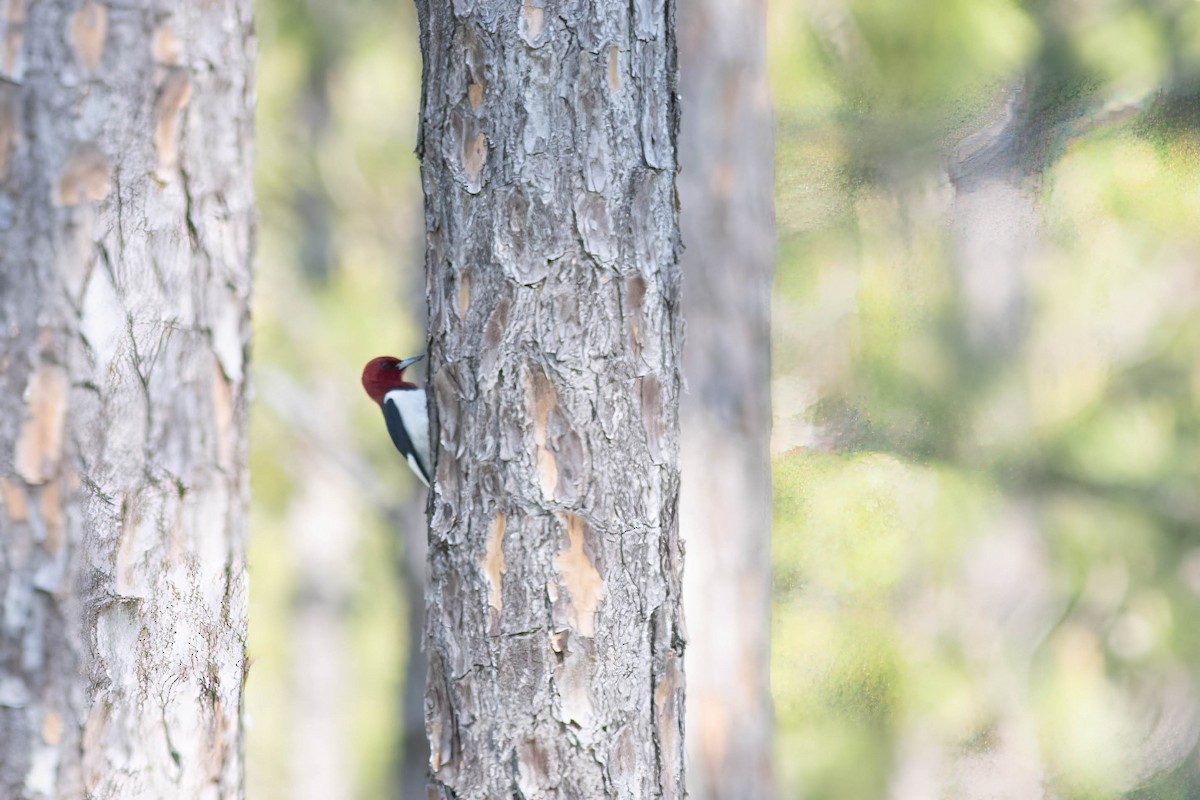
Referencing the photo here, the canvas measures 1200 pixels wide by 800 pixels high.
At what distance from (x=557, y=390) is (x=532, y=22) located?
476mm

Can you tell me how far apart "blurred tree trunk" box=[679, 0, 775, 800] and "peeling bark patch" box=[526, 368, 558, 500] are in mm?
779

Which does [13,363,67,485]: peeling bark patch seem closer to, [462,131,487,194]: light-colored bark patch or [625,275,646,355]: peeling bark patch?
[462,131,487,194]: light-colored bark patch

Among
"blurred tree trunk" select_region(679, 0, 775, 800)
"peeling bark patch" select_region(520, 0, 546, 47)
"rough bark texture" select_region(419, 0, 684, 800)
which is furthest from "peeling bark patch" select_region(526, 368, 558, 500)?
"blurred tree trunk" select_region(679, 0, 775, 800)

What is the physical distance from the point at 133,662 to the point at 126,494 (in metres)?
0.19

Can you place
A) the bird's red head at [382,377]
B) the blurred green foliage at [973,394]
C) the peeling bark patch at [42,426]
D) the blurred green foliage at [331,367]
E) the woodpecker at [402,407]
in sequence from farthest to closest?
the blurred green foliage at [331,367] → the blurred green foliage at [973,394] → the bird's red head at [382,377] → the woodpecker at [402,407] → the peeling bark patch at [42,426]

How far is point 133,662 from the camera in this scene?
114 cm

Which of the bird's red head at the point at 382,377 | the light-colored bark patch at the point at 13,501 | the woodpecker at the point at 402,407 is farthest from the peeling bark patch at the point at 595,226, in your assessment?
the bird's red head at the point at 382,377

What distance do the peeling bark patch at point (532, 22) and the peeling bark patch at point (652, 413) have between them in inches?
18.1

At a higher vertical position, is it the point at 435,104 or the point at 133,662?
the point at 435,104

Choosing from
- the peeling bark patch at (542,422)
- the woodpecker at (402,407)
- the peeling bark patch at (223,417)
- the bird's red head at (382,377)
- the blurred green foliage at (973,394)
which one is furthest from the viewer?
the blurred green foliage at (973,394)

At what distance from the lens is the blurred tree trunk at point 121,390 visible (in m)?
1.07

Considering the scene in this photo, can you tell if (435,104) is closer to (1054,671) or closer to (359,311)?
(359,311)

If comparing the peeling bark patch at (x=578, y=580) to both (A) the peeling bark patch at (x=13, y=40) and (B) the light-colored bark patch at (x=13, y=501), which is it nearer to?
(B) the light-colored bark patch at (x=13, y=501)

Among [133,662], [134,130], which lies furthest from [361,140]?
[133,662]
